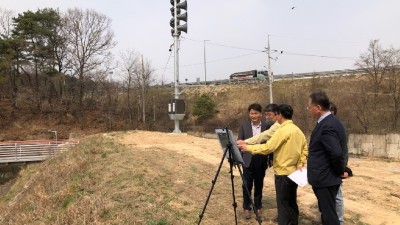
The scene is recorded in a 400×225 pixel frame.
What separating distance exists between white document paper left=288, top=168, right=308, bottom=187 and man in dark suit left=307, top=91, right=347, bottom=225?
41cm

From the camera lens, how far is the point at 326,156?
413 cm

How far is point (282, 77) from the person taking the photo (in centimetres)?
4516

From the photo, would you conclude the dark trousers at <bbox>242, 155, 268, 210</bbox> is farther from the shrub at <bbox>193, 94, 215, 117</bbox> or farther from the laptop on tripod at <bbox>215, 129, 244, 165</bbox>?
the shrub at <bbox>193, 94, 215, 117</bbox>

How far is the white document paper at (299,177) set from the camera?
183 inches

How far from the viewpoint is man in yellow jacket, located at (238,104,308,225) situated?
4785mm

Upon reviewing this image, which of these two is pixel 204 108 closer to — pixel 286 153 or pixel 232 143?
pixel 232 143

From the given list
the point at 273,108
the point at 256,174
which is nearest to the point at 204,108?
the point at 256,174

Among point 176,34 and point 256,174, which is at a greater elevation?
point 176,34

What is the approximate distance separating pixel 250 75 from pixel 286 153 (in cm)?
4419

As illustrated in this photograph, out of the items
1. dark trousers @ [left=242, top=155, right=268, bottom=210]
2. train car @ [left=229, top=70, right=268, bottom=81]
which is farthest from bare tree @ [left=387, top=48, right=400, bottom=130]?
dark trousers @ [left=242, top=155, right=268, bottom=210]

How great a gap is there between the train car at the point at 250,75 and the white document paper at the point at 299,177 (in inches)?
1641

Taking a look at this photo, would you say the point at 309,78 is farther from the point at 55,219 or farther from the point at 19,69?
the point at 55,219

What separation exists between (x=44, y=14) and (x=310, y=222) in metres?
38.7

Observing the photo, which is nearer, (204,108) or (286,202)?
(286,202)
